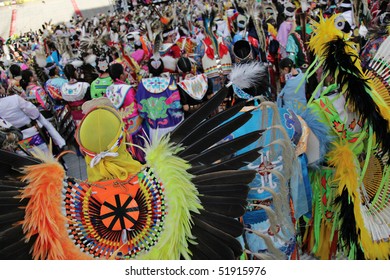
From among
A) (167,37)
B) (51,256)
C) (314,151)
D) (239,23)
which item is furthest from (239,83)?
(239,23)

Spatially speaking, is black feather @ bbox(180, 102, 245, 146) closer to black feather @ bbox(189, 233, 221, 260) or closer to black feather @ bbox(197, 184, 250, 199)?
black feather @ bbox(197, 184, 250, 199)

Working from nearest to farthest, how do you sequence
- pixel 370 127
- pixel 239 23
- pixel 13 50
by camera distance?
pixel 370 127 < pixel 239 23 < pixel 13 50

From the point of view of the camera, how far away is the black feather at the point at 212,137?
1.91 m

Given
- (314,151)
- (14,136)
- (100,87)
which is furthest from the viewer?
(100,87)

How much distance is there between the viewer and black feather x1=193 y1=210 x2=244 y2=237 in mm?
1838

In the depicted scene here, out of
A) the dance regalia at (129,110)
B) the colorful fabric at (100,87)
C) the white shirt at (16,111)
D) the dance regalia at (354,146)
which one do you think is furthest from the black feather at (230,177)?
the colorful fabric at (100,87)

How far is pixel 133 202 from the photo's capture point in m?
1.90

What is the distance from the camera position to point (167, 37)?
710 centimetres

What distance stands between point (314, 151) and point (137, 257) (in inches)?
49.7

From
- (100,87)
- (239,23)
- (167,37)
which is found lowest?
(100,87)

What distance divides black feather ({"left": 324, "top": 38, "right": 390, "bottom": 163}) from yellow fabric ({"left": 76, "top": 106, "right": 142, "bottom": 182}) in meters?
1.15

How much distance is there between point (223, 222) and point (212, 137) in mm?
364

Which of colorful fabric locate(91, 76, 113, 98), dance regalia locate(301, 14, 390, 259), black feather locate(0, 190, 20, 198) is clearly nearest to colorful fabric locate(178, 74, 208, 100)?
colorful fabric locate(91, 76, 113, 98)

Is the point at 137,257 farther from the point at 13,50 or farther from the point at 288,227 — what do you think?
the point at 13,50
